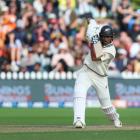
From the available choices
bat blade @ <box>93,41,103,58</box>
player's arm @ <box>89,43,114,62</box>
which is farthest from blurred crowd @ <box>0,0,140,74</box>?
bat blade @ <box>93,41,103,58</box>

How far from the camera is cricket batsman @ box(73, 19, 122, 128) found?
1267 cm

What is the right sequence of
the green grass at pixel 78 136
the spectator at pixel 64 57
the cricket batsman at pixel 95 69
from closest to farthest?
the green grass at pixel 78 136
the cricket batsman at pixel 95 69
the spectator at pixel 64 57

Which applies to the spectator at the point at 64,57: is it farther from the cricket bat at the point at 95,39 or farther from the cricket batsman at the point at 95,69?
the cricket bat at the point at 95,39

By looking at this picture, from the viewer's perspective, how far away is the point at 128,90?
22531mm

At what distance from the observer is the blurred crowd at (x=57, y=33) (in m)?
23.0

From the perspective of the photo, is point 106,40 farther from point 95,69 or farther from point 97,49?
point 95,69

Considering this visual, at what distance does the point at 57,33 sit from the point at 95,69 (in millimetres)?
11004

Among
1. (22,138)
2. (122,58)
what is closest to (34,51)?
(122,58)

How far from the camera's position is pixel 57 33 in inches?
938

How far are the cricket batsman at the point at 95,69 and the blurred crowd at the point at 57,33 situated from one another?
9684 mm

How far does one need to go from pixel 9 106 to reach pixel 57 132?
34.2ft

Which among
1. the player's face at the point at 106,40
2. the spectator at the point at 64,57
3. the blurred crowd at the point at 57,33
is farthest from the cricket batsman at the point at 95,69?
the spectator at the point at 64,57

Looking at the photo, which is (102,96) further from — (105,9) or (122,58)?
(105,9)

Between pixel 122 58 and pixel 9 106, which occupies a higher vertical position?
pixel 122 58
